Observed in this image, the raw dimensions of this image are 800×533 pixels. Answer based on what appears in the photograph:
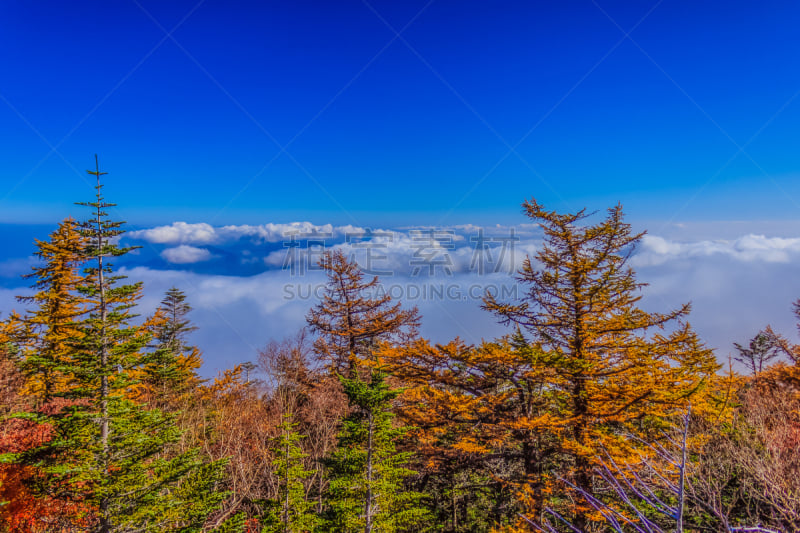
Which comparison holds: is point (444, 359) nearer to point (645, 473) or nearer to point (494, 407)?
point (494, 407)

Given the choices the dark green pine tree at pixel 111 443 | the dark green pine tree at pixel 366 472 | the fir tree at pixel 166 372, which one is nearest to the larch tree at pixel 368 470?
the dark green pine tree at pixel 366 472

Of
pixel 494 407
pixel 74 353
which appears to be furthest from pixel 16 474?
pixel 494 407

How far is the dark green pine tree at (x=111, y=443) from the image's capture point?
27.3 feet

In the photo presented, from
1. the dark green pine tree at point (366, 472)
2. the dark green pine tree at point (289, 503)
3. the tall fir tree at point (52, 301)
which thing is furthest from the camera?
the tall fir tree at point (52, 301)

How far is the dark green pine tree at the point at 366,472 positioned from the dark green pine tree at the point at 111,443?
3271 millimetres

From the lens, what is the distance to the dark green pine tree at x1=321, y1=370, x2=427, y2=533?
10.5 metres

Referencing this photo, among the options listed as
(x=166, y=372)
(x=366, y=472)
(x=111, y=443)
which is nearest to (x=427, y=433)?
(x=366, y=472)

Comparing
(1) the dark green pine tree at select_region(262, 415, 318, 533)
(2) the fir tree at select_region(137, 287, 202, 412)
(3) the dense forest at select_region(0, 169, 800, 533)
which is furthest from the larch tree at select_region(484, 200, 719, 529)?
(2) the fir tree at select_region(137, 287, 202, 412)

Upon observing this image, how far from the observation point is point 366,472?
10633 mm

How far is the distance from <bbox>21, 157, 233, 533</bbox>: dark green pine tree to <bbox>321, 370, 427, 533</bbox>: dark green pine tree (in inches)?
129

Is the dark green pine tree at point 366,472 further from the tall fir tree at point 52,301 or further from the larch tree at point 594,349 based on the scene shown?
the tall fir tree at point 52,301

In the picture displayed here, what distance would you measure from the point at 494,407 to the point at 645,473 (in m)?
6.28

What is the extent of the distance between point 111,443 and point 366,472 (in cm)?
649

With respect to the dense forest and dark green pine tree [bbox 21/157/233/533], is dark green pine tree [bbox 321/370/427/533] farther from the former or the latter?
dark green pine tree [bbox 21/157/233/533]
